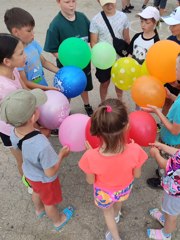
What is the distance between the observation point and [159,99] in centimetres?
231

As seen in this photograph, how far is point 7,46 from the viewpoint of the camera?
81.4 inches

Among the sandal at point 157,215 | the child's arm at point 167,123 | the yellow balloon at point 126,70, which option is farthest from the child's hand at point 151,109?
the sandal at point 157,215

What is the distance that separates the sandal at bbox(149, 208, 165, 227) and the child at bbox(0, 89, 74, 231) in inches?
38.7

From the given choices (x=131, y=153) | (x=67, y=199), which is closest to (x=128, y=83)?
(x=131, y=153)

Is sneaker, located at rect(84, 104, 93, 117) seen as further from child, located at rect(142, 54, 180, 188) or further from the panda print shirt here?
child, located at rect(142, 54, 180, 188)

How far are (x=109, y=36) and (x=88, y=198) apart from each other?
1.93 m

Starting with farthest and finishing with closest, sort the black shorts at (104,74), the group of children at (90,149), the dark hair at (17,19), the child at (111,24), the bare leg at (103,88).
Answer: the bare leg at (103,88)
the black shorts at (104,74)
the child at (111,24)
the dark hair at (17,19)
the group of children at (90,149)

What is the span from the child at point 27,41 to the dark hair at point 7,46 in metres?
0.44

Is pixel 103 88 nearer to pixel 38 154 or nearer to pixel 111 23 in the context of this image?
pixel 111 23

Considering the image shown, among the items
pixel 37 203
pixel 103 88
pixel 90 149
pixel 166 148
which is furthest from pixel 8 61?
pixel 103 88

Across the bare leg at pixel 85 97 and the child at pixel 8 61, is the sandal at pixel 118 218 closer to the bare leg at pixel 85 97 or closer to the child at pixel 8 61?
the child at pixel 8 61

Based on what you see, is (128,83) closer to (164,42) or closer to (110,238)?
(164,42)

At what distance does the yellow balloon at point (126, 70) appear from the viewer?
2641mm

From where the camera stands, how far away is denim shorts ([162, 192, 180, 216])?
1919 mm
